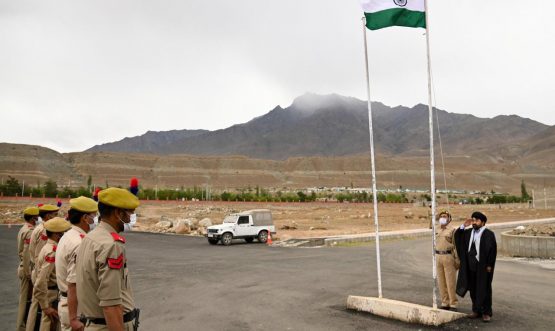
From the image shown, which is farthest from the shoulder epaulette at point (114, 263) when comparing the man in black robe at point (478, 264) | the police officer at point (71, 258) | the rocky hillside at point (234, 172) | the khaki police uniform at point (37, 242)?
the rocky hillside at point (234, 172)

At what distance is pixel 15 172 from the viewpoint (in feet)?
425

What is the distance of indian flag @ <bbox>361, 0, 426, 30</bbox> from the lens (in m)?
9.30

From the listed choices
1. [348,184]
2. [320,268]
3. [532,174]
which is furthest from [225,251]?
[532,174]

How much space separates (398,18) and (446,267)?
5.08 meters

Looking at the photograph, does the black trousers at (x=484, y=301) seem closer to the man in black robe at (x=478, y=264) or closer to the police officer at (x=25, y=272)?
the man in black robe at (x=478, y=264)

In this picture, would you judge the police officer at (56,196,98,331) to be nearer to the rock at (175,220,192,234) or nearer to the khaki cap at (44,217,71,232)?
the khaki cap at (44,217,71,232)

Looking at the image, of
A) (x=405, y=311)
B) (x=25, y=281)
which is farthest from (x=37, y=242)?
(x=405, y=311)

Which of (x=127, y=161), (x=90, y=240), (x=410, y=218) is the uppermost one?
(x=127, y=161)

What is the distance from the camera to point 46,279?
582cm

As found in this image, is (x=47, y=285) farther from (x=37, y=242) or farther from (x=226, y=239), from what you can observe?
(x=226, y=239)

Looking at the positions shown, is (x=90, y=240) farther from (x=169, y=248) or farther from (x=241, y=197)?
(x=241, y=197)

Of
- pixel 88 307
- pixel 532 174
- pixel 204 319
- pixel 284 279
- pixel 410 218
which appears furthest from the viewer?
pixel 532 174

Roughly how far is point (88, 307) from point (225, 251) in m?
18.6

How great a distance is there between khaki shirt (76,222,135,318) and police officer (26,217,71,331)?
2332 millimetres
